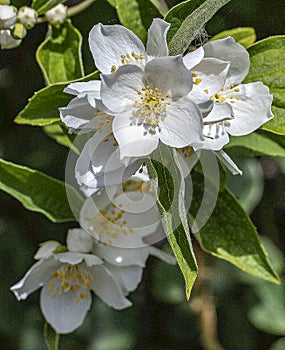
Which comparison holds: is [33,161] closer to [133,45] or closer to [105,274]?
[105,274]

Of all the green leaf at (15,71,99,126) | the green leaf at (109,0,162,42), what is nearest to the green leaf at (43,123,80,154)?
the green leaf at (15,71,99,126)

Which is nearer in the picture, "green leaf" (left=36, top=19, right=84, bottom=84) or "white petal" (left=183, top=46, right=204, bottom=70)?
"white petal" (left=183, top=46, right=204, bottom=70)

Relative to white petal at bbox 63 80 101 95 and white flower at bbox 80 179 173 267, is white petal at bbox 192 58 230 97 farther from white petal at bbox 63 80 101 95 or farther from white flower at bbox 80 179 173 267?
white flower at bbox 80 179 173 267

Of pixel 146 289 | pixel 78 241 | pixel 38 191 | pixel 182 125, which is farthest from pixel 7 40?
pixel 146 289

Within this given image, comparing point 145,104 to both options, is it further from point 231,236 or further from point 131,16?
point 231,236

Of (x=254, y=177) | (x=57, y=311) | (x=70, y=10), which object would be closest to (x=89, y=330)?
(x=57, y=311)

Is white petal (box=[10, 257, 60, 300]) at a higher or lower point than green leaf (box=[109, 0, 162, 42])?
lower
